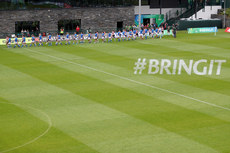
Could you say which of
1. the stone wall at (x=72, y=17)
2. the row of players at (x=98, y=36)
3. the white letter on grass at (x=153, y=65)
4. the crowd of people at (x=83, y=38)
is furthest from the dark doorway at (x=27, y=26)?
the white letter on grass at (x=153, y=65)

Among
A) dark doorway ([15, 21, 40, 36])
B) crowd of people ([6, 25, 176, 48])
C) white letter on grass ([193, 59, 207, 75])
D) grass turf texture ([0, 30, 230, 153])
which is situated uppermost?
dark doorway ([15, 21, 40, 36])

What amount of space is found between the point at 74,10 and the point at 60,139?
49001 millimetres

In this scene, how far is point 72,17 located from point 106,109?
44471mm

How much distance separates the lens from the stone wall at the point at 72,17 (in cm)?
6012

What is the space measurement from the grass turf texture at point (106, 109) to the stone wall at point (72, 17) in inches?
827

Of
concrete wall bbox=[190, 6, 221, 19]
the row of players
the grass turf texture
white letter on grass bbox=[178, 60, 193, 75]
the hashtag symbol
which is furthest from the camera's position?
concrete wall bbox=[190, 6, 221, 19]

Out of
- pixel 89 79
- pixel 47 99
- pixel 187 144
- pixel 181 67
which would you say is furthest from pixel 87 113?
pixel 181 67

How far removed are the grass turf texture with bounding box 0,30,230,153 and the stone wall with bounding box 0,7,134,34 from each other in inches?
827

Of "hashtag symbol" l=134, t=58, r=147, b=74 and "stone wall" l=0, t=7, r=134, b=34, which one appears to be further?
"stone wall" l=0, t=7, r=134, b=34

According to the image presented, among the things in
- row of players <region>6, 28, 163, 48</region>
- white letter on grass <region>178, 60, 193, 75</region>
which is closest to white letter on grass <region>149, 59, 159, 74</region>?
white letter on grass <region>178, 60, 193, 75</region>

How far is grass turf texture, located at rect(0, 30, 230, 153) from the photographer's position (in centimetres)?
1750

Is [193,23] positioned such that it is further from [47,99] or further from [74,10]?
[47,99]

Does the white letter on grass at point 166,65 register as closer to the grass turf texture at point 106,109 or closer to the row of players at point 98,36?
the grass turf texture at point 106,109

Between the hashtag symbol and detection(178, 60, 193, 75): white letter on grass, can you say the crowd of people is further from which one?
detection(178, 60, 193, 75): white letter on grass
